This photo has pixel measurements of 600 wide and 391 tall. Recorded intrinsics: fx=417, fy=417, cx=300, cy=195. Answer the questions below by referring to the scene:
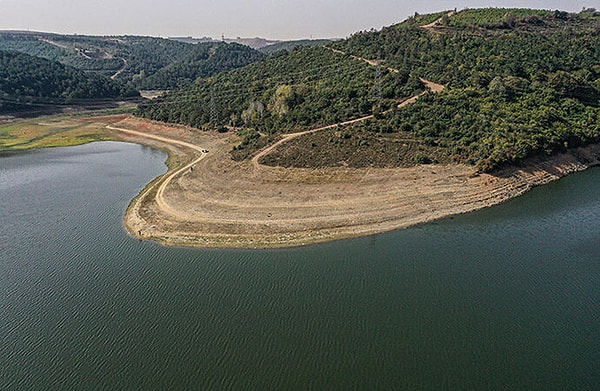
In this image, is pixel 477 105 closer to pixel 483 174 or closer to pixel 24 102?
pixel 483 174

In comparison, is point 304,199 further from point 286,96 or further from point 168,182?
point 286,96

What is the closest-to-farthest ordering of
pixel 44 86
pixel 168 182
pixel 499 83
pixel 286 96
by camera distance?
pixel 168 182, pixel 499 83, pixel 286 96, pixel 44 86

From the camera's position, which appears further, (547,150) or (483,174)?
(547,150)

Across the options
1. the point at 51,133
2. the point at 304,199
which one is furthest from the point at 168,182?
the point at 51,133

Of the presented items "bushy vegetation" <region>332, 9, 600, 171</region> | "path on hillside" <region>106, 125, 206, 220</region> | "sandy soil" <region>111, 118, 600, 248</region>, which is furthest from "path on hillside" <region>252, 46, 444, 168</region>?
"path on hillside" <region>106, 125, 206, 220</region>

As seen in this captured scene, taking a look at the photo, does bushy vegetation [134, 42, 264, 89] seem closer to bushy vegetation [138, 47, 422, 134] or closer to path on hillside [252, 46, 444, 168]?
bushy vegetation [138, 47, 422, 134]

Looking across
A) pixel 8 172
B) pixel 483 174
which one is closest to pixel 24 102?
pixel 8 172
